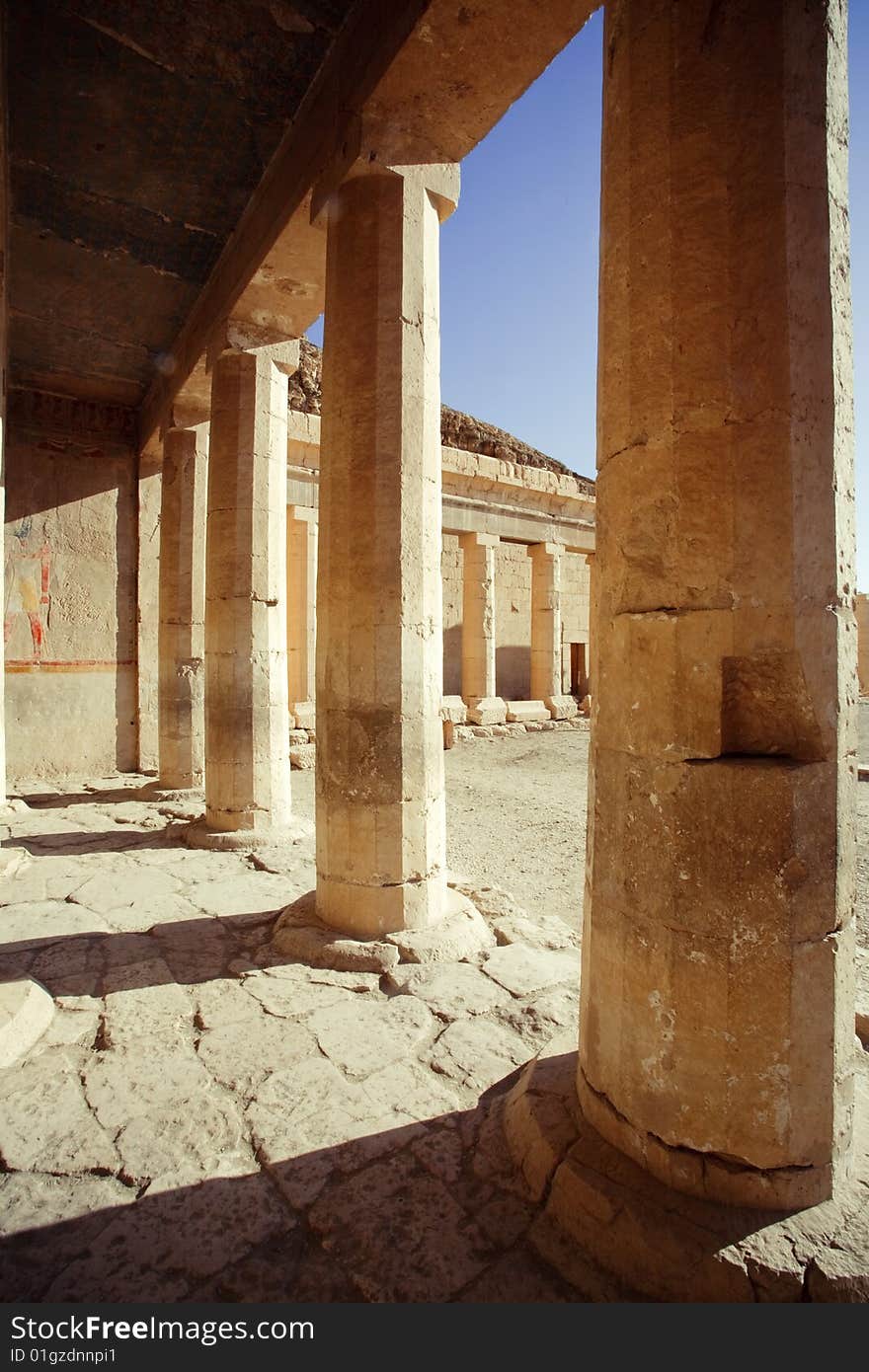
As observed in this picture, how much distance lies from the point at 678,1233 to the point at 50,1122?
6.53 ft

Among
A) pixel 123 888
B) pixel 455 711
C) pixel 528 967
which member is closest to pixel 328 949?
pixel 528 967

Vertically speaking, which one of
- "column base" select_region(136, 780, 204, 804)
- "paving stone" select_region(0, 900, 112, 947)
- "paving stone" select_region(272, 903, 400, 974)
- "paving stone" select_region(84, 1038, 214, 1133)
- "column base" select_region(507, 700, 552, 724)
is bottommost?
"paving stone" select_region(84, 1038, 214, 1133)

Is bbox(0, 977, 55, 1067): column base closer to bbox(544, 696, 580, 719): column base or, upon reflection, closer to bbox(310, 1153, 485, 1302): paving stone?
bbox(310, 1153, 485, 1302): paving stone

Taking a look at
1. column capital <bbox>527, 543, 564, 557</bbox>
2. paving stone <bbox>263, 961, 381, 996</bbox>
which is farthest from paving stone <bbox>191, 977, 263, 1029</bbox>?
column capital <bbox>527, 543, 564, 557</bbox>

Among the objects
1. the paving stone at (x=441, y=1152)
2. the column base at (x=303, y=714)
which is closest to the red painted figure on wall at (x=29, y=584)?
the column base at (x=303, y=714)

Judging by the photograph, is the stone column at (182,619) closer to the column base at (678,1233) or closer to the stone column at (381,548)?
the stone column at (381,548)

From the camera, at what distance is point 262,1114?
92.1 inches

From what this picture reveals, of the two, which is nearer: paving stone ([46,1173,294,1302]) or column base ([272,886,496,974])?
paving stone ([46,1173,294,1302])

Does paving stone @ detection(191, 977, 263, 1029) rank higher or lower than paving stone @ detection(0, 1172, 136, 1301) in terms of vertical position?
higher

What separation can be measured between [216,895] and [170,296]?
5.55 metres

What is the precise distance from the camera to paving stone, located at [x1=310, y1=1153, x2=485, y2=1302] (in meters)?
1.69

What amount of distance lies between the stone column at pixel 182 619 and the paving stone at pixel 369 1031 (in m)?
5.26

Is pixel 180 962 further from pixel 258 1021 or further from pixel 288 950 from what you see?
pixel 258 1021

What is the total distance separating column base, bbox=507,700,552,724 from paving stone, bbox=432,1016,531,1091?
1170cm
